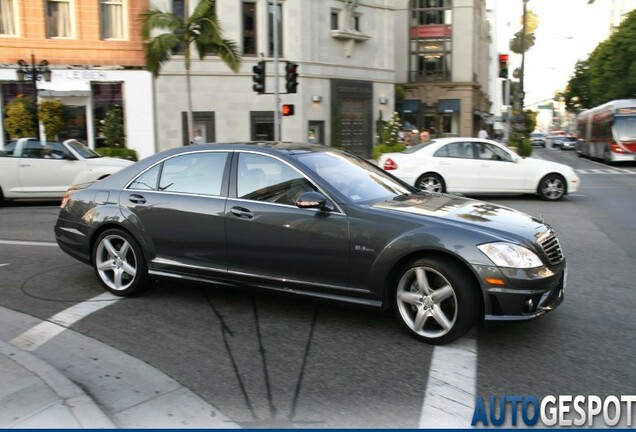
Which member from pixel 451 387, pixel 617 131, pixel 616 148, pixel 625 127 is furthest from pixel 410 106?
pixel 451 387

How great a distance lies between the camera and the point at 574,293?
618 cm

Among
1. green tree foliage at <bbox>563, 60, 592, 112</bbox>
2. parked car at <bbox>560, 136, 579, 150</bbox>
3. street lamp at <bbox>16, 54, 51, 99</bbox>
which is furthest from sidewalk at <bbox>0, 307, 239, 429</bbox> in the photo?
green tree foliage at <bbox>563, 60, 592, 112</bbox>

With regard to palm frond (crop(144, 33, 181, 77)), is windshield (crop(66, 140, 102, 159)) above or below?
below

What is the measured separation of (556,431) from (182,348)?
2757 mm

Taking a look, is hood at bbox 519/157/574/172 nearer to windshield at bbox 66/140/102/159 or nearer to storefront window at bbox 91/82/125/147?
windshield at bbox 66/140/102/159

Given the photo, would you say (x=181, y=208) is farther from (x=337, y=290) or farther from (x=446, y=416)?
(x=446, y=416)

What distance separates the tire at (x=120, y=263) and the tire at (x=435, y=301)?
265 centimetres

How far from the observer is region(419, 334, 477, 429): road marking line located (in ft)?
12.0

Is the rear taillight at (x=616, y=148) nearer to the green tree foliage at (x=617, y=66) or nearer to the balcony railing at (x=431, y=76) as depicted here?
the green tree foliage at (x=617, y=66)

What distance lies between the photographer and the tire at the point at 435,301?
15.1ft

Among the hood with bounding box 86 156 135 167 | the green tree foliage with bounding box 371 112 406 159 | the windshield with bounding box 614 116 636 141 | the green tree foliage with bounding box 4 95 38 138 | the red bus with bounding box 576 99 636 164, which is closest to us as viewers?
the hood with bounding box 86 156 135 167

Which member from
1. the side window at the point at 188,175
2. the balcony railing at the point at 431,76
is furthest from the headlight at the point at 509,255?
the balcony railing at the point at 431,76

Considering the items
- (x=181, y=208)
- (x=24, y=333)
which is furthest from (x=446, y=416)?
(x=24, y=333)

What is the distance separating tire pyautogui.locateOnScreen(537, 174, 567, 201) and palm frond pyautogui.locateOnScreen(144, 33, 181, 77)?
47.4 feet
